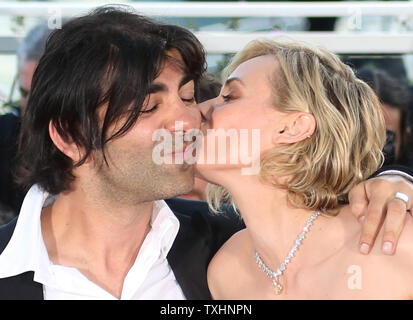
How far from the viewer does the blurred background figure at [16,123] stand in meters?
3.43

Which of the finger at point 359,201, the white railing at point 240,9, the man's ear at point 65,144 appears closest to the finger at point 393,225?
the finger at point 359,201

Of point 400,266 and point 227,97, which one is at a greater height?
point 227,97

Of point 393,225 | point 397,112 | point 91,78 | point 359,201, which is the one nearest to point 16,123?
point 91,78

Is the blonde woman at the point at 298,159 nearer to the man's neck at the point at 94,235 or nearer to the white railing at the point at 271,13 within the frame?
the man's neck at the point at 94,235

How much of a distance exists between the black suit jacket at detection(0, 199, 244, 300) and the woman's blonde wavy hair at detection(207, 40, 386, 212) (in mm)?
417

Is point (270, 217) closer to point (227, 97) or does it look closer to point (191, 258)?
point (191, 258)

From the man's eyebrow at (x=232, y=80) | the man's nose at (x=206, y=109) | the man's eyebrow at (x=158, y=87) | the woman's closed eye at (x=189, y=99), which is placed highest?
the man's eyebrow at (x=158, y=87)

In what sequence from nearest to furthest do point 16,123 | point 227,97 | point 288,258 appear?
point 288,258 < point 227,97 < point 16,123

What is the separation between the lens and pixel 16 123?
3459mm

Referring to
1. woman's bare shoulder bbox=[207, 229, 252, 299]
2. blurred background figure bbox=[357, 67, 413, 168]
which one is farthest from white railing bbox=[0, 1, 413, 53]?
woman's bare shoulder bbox=[207, 229, 252, 299]

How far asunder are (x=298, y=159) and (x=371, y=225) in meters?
0.47

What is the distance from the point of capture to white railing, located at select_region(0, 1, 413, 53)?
3467mm

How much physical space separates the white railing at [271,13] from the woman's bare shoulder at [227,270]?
4.10 ft

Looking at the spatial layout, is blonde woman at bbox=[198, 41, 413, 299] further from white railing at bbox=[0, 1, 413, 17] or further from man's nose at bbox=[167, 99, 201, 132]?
white railing at bbox=[0, 1, 413, 17]
